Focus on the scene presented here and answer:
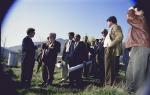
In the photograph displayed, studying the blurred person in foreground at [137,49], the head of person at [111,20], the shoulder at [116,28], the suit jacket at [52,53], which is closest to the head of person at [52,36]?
the suit jacket at [52,53]

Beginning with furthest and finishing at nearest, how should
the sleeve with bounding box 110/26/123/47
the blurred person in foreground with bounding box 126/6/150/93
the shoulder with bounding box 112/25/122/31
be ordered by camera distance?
the shoulder with bounding box 112/25/122/31 → the sleeve with bounding box 110/26/123/47 → the blurred person in foreground with bounding box 126/6/150/93

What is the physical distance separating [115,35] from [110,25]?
31 cm

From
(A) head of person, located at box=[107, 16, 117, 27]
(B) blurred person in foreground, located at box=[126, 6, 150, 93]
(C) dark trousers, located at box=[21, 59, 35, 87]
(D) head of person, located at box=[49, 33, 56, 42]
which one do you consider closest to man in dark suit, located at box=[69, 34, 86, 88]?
(D) head of person, located at box=[49, 33, 56, 42]

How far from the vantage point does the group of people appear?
6061 mm

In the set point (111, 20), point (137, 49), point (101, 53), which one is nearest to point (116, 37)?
point (111, 20)

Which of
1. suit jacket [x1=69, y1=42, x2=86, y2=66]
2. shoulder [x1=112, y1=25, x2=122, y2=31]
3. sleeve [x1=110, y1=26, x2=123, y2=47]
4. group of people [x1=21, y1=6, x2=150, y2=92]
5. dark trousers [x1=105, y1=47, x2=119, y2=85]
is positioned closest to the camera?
group of people [x1=21, y1=6, x2=150, y2=92]

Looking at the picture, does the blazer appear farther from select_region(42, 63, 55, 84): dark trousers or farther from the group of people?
select_region(42, 63, 55, 84): dark trousers

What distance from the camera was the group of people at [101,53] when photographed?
606 centimetres

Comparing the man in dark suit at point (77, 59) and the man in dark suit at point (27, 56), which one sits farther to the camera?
the man in dark suit at point (77, 59)

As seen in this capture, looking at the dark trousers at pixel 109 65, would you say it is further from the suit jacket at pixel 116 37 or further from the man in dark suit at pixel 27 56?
the man in dark suit at pixel 27 56

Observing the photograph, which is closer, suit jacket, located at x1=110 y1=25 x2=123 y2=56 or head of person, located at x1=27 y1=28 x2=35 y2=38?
suit jacket, located at x1=110 y1=25 x2=123 y2=56

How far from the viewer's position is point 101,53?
13.4m

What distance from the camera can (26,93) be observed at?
29.8ft

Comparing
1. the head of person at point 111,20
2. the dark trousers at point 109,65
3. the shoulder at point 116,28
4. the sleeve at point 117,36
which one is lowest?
the dark trousers at point 109,65
